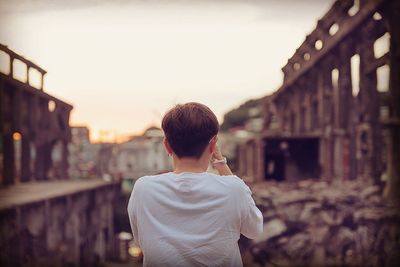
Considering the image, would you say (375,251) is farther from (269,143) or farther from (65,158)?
(65,158)

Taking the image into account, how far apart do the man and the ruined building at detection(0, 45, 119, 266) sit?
18.3 feet

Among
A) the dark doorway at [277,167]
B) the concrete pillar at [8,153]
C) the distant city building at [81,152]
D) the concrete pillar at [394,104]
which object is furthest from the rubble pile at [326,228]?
the distant city building at [81,152]

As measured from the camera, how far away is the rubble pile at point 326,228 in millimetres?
7691

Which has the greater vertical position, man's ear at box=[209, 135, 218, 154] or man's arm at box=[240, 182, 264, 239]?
man's ear at box=[209, 135, 218, 154]

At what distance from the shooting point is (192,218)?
1.59m

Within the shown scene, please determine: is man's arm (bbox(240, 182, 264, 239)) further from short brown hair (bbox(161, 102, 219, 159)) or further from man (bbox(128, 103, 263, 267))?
short brown hair (bbox(161, 102, 219, 159))

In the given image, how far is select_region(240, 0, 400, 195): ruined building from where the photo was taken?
772cm

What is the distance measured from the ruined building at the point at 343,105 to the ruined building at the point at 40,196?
476 cm

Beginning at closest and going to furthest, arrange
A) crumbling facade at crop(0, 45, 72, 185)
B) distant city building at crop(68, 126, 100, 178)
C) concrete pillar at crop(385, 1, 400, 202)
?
1. concrete pillar at crop(385, 1, 400, 202)
2. crumbling facade at crop(0, 45, 72, 185)
3. distant city building at crop(68, 126, 100, 178)

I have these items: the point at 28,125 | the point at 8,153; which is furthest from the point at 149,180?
the point at 28,125

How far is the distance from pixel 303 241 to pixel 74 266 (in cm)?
700

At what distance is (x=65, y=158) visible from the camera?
16.5 m

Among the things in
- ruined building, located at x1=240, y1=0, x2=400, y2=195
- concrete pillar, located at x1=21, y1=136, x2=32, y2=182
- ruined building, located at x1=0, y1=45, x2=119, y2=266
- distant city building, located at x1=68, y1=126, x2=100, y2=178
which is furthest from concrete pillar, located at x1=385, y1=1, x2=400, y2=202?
distant city building, located at x1=68, y1=126, x2=100, y2=178

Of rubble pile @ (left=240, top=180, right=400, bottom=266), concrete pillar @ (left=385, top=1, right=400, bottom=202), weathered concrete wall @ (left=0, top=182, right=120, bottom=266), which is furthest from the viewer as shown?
weathered concrete wall @ (left=0, top=182, right=120, bottom=266)
